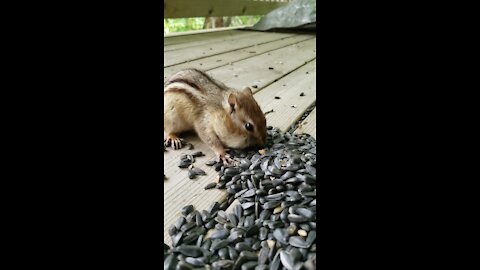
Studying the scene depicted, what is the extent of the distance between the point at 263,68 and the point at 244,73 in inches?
12.8

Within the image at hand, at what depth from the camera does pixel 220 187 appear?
5.18 feet

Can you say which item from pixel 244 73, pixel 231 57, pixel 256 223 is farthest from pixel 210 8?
pixel 256 223

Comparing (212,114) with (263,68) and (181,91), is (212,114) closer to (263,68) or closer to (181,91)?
(181,91)

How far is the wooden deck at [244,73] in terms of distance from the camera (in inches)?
61.4

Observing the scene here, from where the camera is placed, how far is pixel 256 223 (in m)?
1.33

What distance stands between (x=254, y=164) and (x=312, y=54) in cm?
315

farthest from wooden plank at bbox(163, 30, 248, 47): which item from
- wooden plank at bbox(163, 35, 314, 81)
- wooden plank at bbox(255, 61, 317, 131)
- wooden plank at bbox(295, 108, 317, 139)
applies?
wooden plank at bbox(295, 108, 317, 139)

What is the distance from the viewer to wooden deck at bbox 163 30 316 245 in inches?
61.4

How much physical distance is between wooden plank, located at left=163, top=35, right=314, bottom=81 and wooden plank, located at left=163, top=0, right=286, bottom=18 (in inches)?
49.5

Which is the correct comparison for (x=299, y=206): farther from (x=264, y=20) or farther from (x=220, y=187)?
(x=264, y=20)

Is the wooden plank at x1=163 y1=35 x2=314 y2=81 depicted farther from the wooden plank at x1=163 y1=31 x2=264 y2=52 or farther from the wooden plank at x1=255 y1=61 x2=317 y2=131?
the wooden plank at x1=255 y1=61 x2=317 y2=131

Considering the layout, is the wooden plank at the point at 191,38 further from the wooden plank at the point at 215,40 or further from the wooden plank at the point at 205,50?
the wooden plank at the point at 205,50

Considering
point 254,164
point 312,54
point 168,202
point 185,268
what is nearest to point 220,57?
point 312,54
